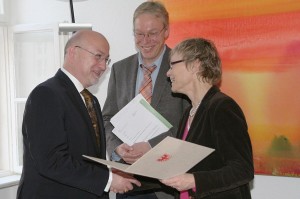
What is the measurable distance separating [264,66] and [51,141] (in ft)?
4.58

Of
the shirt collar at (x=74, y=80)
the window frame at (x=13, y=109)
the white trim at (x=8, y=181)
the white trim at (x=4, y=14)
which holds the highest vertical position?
the white trim at (x=4, y=14)

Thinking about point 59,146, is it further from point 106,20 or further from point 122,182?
point 106,20

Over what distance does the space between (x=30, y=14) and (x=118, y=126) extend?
1.90 meters

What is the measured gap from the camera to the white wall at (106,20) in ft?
8.16

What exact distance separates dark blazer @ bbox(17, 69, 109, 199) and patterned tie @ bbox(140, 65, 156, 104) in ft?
1.82

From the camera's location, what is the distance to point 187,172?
1745 mm

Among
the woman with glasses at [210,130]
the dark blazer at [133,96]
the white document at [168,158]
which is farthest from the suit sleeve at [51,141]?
the dark blazer at [133,96]

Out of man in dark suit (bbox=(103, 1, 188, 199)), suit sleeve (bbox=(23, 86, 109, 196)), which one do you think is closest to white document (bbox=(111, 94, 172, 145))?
man in dark suit (bbox=(103, 1, 188, 199))

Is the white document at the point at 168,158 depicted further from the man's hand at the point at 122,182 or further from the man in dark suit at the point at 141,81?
the man in dark suit at the point at 141,81

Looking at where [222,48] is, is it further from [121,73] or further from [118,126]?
[118,126]

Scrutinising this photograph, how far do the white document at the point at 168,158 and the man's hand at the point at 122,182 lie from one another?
355 mm

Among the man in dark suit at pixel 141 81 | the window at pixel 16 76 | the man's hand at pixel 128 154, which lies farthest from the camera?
the window at pixel 16 76

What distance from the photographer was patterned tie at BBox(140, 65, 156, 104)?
236cm

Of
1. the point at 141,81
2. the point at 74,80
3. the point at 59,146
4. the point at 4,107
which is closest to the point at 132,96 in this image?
the point at 141,81
